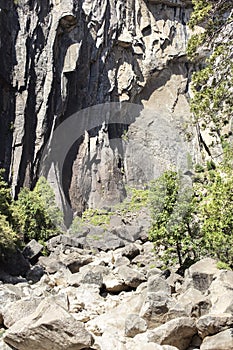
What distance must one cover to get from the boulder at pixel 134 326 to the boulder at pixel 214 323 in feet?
5.87

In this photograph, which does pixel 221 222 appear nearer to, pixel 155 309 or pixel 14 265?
pixel 155 309

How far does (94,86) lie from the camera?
4472cm

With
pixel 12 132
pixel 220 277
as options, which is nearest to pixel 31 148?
pixel 12 132

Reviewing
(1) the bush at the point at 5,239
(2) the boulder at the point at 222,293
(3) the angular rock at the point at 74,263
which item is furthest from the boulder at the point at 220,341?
(3) the angular rock at the point at 74,263

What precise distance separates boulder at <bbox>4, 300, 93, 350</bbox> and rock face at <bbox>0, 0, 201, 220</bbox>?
24820 millimetres

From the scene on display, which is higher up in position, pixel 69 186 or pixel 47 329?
pixel 69 186

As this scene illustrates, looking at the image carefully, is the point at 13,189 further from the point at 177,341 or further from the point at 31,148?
the point at 177,341

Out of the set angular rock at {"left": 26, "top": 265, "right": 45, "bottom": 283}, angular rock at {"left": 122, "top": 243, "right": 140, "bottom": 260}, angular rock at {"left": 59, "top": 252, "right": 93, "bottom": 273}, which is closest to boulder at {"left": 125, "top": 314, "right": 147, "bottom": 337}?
angular rock at {"left": 26, "top": 265, "right": 45, "bottom": 283}

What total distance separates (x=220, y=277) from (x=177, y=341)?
165 inches

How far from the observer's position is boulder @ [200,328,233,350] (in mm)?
8961

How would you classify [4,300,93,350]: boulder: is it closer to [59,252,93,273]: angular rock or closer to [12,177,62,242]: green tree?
[59,252,93,273]: angular rock

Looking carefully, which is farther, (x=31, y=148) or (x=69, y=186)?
(x=69, y=186)

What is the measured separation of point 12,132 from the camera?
113 ft

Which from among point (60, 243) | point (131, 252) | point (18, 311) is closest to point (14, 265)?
point (131, 252)
